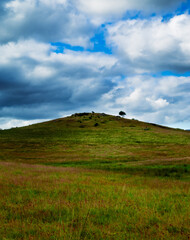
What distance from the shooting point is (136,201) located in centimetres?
884

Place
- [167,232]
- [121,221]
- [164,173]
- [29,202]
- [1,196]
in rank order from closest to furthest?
[167,232] → [121,221] → [29,202] → [1,196] → [164,173]

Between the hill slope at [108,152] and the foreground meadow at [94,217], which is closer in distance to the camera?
the foreground meadow at [94,217]

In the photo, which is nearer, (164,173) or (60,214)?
(60,214)

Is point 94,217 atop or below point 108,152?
below

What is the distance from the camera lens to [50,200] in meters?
8.65

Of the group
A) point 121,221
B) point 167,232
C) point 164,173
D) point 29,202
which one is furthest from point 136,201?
point 164,173

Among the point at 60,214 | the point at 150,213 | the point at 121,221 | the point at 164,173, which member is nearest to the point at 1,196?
the point at 60,214

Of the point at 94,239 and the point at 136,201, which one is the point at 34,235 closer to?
the point at 94,239

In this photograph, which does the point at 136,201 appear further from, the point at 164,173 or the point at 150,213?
the point at 164,173

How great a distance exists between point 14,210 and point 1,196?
8.15 ft

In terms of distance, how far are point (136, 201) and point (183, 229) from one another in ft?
9.75

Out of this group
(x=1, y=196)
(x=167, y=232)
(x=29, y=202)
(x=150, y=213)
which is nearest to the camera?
(x=167, y=232)

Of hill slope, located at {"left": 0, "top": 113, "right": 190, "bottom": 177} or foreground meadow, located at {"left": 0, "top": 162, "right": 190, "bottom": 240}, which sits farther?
hill slope, located at {"left": 0, "top": 113, "right": 190, "bottom": 177}

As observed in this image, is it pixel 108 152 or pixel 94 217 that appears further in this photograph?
pixel 108 152
